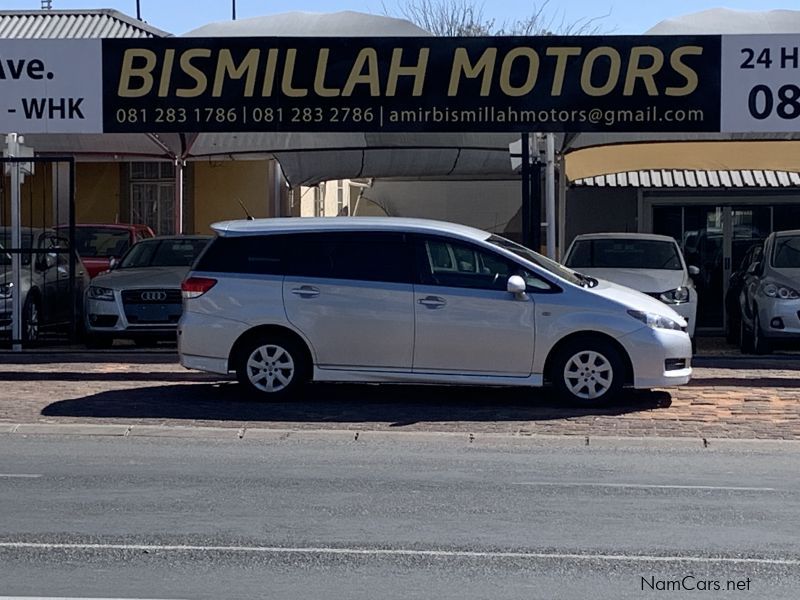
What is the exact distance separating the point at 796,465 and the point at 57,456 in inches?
220

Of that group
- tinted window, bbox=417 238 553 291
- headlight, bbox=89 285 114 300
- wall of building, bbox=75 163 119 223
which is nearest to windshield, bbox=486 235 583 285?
tinted window, bbox=417 238 553 291

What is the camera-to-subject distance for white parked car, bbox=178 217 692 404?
12.2 metres

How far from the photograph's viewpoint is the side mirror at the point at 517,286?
1202cm

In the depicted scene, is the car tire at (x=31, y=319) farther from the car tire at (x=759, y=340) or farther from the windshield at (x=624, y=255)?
the car tire at (x=759, y=340)

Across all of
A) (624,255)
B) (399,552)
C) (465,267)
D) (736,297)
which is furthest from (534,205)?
(399,552)

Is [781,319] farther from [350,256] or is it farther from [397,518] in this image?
[397,518]

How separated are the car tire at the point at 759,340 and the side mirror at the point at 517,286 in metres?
5.73

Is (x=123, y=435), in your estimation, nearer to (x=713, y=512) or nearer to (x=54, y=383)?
(x=54, y=383)

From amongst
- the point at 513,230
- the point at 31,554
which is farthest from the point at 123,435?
the point at 513,230

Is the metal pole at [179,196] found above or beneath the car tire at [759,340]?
above

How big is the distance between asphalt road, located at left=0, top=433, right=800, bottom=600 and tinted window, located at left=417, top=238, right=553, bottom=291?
1.83m

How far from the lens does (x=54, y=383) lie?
14.3m

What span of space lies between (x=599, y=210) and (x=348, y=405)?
1289cm

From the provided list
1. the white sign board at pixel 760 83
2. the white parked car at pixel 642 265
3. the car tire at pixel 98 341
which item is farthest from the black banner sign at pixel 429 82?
the car tire at pixel 98 341
